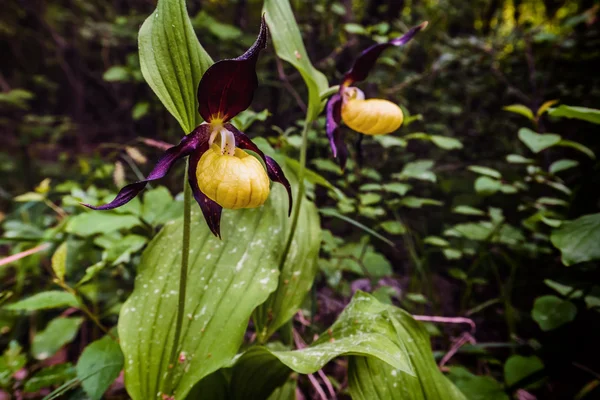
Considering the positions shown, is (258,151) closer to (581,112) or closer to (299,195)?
(299,195)

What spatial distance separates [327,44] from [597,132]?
182 centimetres

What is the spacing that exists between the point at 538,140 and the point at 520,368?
2.75 ft

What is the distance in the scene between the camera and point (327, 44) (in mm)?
2303

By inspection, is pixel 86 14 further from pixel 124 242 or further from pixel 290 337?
pixel 290 337

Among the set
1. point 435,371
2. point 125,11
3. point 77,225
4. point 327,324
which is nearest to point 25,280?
point 77,225

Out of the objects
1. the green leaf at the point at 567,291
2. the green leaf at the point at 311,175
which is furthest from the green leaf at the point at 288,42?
the green leaf at the point at 567,291

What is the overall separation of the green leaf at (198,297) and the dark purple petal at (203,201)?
213 mm

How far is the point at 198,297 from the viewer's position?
0.91 meters

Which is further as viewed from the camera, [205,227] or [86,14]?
[86,14]

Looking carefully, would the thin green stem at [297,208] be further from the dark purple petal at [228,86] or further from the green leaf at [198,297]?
the dark purple petal at [228,86]

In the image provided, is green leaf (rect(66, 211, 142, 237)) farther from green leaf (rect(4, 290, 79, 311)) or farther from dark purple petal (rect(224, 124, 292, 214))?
dark purple petal (rect(224, 124, 292, 214))

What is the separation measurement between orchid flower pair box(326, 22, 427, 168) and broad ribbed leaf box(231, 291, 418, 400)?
1.70 ft

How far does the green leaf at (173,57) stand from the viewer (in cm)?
71

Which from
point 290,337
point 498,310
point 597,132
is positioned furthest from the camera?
point 597,132
